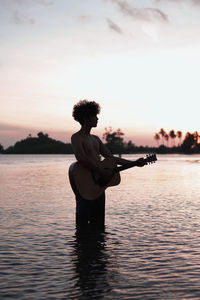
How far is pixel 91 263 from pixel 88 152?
1634 mm

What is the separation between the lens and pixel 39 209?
993 centimetres

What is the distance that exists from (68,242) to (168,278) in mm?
2178

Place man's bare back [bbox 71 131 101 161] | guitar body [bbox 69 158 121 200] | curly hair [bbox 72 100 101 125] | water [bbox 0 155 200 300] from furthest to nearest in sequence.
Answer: curly hair [bbox 72 100 101 125], guitar body [bbox 69 158 121 200], man's bare back [bbox 71 131 101 161], water [bbox 0 155 200 300]

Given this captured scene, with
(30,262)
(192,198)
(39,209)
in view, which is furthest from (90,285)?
(192,198)

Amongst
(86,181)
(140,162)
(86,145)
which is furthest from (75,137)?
(140,162)

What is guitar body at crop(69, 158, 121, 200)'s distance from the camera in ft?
19.4

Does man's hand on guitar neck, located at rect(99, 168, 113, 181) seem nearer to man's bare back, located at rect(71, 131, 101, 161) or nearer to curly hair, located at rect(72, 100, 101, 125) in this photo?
man's bare back, located at rect(71, 131, 101, 161)

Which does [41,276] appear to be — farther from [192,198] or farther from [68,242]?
[192,198]

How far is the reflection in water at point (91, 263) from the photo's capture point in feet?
13.1

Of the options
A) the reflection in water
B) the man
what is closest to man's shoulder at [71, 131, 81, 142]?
the man

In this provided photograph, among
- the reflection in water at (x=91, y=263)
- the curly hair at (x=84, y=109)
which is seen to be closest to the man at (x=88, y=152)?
the curly hair at (x=84, y=109)

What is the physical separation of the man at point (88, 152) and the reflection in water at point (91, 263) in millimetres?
275

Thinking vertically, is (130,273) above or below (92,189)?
below

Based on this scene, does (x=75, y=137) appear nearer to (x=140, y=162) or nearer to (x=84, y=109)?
(x=84, y=109)
